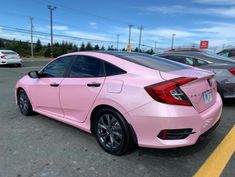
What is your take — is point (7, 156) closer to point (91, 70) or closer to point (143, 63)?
point (91, 70)

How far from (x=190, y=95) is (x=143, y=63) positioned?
2.87ft

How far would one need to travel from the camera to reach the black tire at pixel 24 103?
5324 millimetres

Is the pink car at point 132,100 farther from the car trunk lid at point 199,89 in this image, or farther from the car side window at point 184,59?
the car side window at point 184,59

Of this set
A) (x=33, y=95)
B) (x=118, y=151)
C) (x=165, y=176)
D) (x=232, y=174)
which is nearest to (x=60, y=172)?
(x=118, y=151)

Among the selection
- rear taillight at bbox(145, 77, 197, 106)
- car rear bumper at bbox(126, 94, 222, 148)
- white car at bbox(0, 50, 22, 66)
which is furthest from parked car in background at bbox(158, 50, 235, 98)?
white car at bbox(0, 50, 22, 66)

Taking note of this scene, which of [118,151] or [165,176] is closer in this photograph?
[165,176]

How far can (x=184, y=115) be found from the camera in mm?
2953

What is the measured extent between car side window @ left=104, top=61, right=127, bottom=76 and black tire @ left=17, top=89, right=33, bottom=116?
2.45 m

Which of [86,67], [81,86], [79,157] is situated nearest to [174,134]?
[79,157]

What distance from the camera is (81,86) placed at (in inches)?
150

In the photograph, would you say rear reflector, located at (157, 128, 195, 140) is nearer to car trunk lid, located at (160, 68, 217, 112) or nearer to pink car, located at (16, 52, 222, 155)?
pink car, located at (16, 52, 222, 155)

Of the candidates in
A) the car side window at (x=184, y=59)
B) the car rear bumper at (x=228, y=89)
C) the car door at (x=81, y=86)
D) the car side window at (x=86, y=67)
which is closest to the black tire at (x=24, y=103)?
the car door at (x=81, y=86)

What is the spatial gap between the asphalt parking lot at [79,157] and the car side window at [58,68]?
3.33 ft

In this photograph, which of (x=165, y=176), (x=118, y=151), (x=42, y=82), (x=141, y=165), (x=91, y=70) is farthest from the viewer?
(x=42, y=82)
